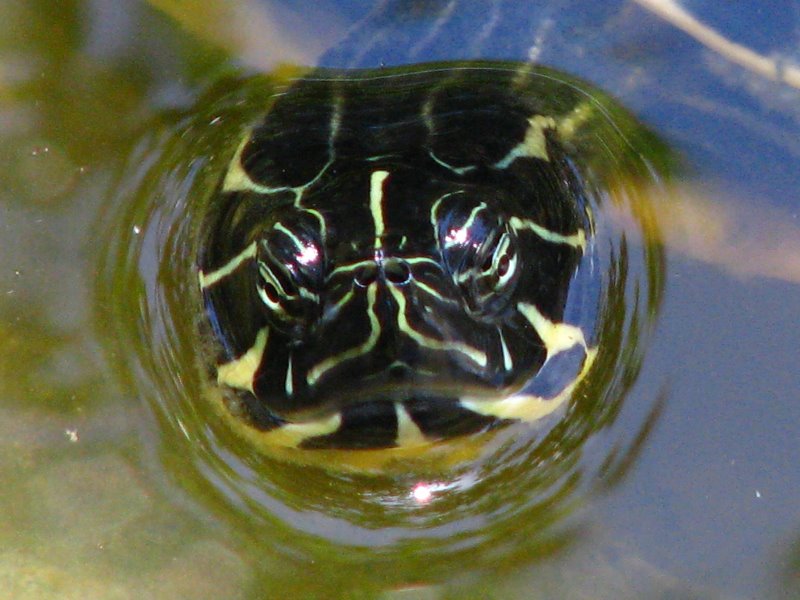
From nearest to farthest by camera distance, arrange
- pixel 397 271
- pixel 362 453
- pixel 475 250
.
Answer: pixel 397 271 < pixel 475 250 < pixel 362 453

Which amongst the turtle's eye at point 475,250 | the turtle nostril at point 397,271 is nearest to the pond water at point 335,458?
the turtle's eye at point 475,250

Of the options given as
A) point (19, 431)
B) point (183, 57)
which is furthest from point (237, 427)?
point (183, 57)

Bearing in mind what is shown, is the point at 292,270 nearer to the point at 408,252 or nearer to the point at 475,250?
the point at 408,252

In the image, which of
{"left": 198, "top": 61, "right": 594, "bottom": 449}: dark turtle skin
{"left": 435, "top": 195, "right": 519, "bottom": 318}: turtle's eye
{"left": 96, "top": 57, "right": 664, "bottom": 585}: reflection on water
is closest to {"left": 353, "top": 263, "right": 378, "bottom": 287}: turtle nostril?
{"left": 198, "top": 61, "right": 594, "bottom": 449}: dark turtle skin

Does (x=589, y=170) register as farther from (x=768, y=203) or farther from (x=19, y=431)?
(x=19, y=431)

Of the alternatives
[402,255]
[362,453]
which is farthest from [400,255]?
[362,453]

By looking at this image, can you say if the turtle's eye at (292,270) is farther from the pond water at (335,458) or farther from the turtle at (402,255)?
the pond water at (335,458)
